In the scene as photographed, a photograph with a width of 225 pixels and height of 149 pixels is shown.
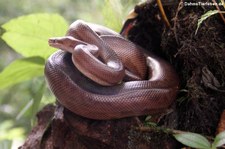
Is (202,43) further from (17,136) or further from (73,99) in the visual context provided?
(17,136)

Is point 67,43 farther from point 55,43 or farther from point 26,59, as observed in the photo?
point 26,59

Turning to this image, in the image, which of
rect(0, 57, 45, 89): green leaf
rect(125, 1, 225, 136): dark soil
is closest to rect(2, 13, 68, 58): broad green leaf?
rect(0, 57, 45, 89): green leaf

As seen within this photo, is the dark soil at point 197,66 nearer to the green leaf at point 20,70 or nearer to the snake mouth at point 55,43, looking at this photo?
the snake mouth at point 55,43

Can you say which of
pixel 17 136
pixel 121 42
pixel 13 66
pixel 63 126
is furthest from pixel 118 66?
pixel 17 136

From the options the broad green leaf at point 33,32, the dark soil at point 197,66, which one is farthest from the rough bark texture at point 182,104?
the broad green leaf at point 33,32

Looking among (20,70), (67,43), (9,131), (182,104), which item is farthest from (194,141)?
(9,131)

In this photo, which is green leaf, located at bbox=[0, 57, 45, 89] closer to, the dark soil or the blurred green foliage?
the blurred green foliage

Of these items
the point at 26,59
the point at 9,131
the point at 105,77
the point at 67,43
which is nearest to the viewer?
the point at 105,77
